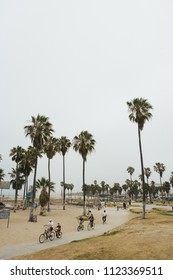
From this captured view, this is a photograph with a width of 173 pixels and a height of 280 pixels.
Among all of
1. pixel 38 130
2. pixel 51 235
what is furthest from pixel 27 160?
pixel 51 235

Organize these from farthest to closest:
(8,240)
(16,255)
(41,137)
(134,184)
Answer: (134,184), (41,137), (8,240), (16,255)

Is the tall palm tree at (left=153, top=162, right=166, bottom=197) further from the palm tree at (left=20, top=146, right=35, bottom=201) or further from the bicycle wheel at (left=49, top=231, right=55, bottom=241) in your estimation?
the bicycle wheel at (left=49, top=231, right=55, bottom=241)

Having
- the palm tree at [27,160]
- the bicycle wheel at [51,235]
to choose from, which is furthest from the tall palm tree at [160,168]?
the bicycle wheel at [51,235]

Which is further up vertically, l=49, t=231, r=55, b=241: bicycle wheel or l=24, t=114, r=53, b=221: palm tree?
l=24, t=114, r=53, b=221: palm tree

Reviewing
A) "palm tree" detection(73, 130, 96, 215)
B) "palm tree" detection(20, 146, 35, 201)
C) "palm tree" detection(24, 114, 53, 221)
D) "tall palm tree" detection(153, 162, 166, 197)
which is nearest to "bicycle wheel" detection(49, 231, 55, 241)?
"palm tree" detection(24, 114, 53, 221)

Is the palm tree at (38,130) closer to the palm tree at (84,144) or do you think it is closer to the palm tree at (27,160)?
the palm tree at (84,144)

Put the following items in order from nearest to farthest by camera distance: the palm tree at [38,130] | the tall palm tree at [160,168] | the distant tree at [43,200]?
the palm tree at [38,130] < the distant tree at [43,200] < the tall palm tree at [160,168]

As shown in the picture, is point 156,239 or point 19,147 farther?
point 19,147

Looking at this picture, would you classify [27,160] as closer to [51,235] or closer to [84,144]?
[84,144]
